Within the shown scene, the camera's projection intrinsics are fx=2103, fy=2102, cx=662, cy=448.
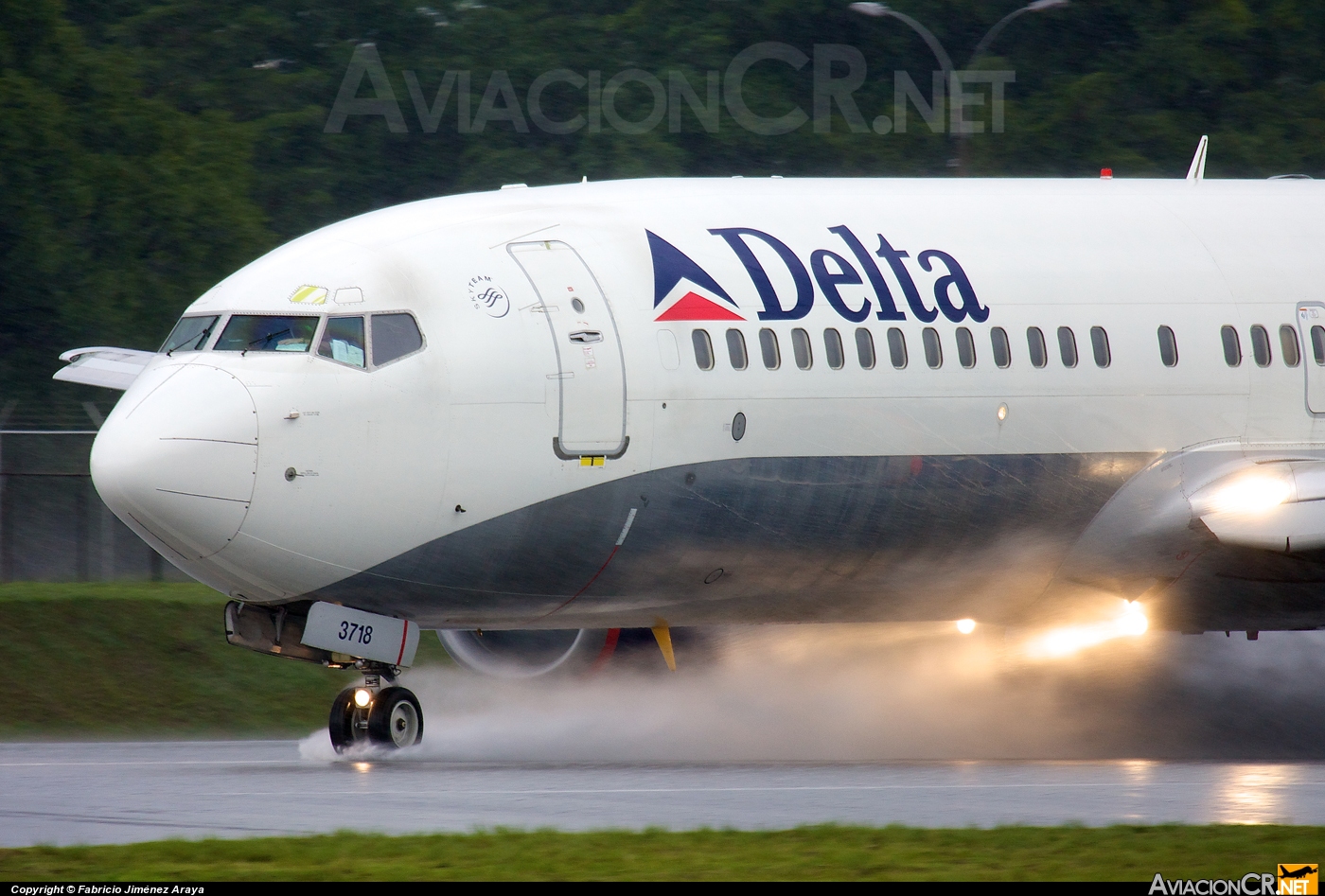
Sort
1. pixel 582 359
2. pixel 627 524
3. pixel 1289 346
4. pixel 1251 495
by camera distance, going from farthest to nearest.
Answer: pixel 1289 346 < pixel 1251 495 < pixel 627 524 < pixel 582 359

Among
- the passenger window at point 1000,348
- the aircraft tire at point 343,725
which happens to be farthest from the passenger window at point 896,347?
the aircraft tire at point 343,725

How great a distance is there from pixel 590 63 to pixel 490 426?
25.7 meters

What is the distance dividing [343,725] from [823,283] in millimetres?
5175

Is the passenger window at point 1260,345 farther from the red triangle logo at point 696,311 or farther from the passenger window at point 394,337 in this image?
the passenger window at point 394,337

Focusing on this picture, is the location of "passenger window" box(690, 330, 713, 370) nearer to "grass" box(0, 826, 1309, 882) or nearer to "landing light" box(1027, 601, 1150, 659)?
"landing light" box(1027, 601, 1150, 659)

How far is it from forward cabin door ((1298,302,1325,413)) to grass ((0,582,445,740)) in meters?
10.3

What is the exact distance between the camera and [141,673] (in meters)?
21.5

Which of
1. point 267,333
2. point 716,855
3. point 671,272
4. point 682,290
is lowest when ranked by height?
point 716,855

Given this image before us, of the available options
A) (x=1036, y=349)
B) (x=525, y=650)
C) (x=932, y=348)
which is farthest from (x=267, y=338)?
(x=1036, y=349)

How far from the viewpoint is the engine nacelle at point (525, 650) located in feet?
60.6

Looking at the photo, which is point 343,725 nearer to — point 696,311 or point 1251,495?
point 696,311

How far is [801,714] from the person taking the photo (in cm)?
1988

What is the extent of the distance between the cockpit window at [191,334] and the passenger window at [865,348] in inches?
200

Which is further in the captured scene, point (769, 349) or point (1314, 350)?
point (1314, 350)
